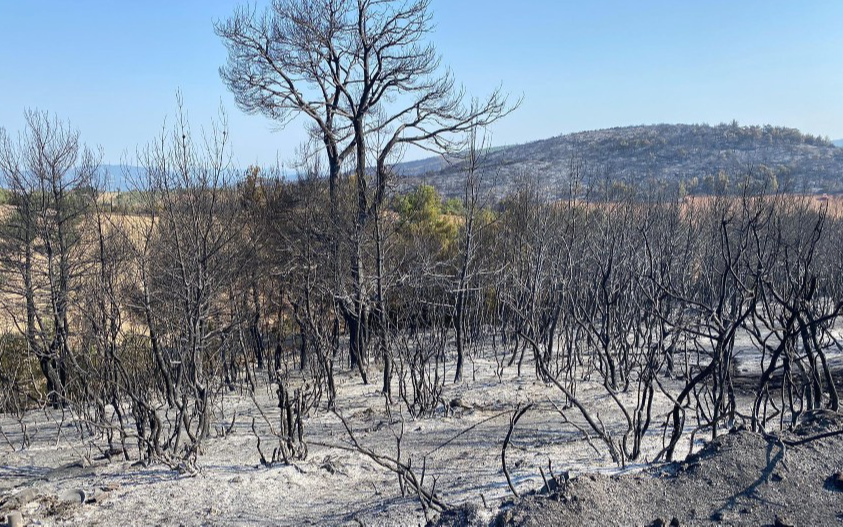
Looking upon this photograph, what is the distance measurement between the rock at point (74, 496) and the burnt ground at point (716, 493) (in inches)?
127

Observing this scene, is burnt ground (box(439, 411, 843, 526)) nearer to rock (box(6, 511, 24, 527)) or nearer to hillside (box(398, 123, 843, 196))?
rock (box(6, 511, 24, 527))

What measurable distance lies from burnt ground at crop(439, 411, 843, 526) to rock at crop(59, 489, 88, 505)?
10.6 ft

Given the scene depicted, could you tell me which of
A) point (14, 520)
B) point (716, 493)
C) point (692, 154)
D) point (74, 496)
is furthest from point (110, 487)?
point (692, 154)

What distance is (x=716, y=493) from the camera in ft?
13.8

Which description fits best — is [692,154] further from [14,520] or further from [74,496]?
[14,520]

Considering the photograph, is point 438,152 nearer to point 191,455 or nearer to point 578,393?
point 578,393

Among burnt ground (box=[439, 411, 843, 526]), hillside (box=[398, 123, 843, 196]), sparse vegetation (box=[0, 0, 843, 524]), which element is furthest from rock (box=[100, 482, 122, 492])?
hillside (box=[398, 123, 843, 196])

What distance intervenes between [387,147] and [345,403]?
4691mm

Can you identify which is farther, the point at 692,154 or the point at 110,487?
the point at 692,154

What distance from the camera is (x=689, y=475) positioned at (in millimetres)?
4363

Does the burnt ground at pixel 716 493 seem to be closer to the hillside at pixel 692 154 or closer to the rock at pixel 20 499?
the rock at pixel 20 499

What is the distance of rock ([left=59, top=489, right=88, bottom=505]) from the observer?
5559mm

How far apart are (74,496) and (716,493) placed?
16.2ft

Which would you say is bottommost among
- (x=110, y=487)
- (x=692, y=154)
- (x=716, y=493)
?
(x=110, y=487)
